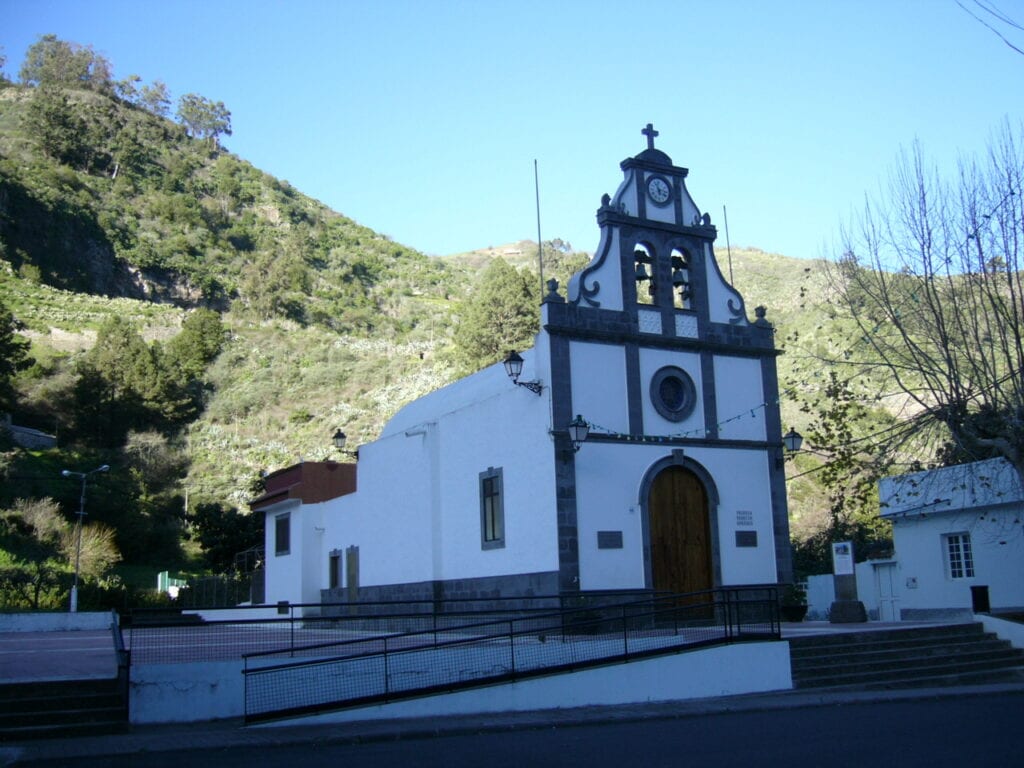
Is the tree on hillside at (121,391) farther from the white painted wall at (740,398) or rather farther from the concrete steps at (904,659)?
the concrete steps at (904,659)

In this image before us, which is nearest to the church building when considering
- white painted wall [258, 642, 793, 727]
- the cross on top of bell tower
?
the cross on top of bell tower

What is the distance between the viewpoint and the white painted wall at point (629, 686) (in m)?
13.1

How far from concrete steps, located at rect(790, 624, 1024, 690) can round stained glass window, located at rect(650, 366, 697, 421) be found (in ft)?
18.4

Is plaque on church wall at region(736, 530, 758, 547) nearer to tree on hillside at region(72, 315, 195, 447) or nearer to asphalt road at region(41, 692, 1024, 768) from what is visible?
asphalt road at region(41, 692, 1024, 768)

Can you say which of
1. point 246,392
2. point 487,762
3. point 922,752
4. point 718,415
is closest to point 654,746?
point 487,762

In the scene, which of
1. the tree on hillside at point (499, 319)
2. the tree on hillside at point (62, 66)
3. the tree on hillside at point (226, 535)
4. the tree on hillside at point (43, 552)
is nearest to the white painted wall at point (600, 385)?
the tree on hillside at point (43, 552)

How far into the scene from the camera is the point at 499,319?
2084 inches

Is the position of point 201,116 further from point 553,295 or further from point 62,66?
point 553,295

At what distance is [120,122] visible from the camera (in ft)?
355

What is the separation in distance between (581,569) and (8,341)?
43499 millimetres

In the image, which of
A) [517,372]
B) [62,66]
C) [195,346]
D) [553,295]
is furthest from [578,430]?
[62,66]

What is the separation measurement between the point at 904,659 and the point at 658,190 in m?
10.4

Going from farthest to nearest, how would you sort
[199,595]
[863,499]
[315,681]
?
[199,595]
[863,499]
[315,681]

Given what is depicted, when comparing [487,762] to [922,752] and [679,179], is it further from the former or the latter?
[679,179]
